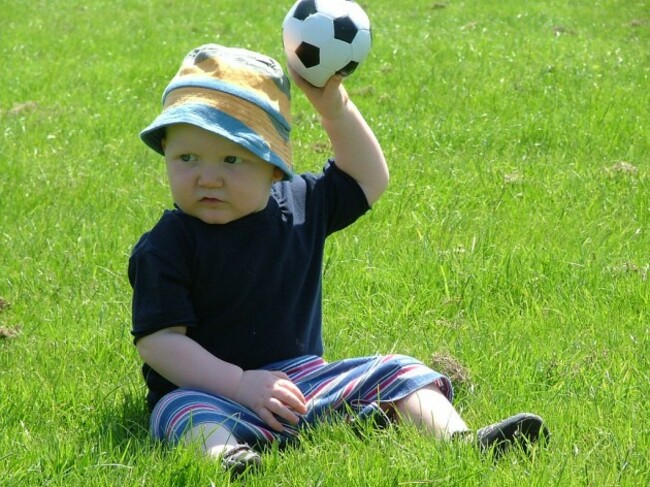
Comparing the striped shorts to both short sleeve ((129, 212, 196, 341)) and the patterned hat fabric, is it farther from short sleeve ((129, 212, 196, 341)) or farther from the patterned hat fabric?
the patterned hat fabric

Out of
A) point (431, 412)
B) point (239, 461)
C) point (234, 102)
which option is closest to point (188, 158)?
point (234, 102)

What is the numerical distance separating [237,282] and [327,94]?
0.74 m

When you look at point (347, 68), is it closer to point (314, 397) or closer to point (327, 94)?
point (327, 94)

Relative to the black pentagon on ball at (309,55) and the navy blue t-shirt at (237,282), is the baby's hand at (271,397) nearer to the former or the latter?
the navy blue t-shirt at (237,282)

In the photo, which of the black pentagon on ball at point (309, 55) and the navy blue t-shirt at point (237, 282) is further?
the black pentagon on ball at point (309, 55)

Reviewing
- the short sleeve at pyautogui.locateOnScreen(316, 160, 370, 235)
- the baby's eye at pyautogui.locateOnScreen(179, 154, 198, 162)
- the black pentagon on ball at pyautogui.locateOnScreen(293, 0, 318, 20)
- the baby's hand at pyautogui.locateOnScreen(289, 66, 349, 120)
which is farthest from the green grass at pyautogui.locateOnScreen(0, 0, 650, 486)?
the black pentagon on ball at pyautogui.locateOnScreen(293, 0, 318, 20)

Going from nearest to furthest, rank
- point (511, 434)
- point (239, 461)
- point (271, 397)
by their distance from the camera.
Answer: point (239, 461), point (511, 434), point (271, 397)

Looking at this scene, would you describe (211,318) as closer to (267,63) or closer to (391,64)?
(267,63)

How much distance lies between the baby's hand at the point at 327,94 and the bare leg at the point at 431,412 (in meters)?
1.04

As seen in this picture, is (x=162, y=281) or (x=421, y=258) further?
(x=421, y=258)

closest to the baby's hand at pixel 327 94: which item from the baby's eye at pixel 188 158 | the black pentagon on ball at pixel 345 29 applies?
the black pentagon on ball at pixel 345 29

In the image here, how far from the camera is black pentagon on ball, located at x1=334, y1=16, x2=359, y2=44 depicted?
13.7 ft

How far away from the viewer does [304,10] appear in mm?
4301

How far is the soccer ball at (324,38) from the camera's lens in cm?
401
